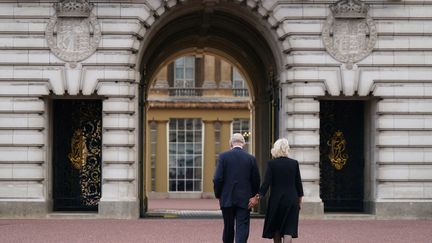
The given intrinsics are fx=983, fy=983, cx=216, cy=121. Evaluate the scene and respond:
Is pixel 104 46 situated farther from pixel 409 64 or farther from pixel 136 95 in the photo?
pixel 409 64

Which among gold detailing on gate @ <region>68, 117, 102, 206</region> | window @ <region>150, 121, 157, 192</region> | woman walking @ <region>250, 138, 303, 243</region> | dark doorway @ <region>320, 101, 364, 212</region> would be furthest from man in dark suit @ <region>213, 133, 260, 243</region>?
window @ <region>150, 121, 157, 192</region>

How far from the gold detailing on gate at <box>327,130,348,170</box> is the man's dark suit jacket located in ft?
38.0

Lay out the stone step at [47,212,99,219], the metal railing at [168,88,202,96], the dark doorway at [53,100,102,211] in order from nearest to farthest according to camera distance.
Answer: the stone step at [47,212,99,219] < the dark doorway at [53,100,102,211] < the metal railing at [168,88,202,96]

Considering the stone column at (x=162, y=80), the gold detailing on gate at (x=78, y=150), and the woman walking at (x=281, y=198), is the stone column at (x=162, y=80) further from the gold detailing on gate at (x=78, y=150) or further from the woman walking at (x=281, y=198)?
the woman walking at (x=281, y=198)

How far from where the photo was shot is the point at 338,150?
27.7 m

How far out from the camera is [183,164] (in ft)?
180

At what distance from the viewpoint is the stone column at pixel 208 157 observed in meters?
54.5

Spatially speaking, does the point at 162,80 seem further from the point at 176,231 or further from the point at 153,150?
the point at 176,231

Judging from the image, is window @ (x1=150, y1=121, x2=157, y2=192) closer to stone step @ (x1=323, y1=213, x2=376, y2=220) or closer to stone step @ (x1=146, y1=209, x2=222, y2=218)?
stone step @ (x1=146, y1=209, x2=222, y2=218)

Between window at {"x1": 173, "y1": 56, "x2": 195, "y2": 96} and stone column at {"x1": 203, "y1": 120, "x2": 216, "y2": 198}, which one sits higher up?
window at {"x1": 173, "y1": 56, "x2": 195, "y2": 96}

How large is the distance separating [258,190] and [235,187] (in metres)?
0.44

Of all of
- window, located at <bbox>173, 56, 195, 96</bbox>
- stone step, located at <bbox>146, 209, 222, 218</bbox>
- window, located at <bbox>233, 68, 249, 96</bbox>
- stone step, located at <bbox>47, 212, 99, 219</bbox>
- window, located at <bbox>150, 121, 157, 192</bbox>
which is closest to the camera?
stone step, located at <bbox>47, 212, 99, 219</bbox>

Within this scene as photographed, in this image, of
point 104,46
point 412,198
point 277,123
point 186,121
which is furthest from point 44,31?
point 186,121

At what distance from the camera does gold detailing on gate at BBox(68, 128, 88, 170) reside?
90.2ft
